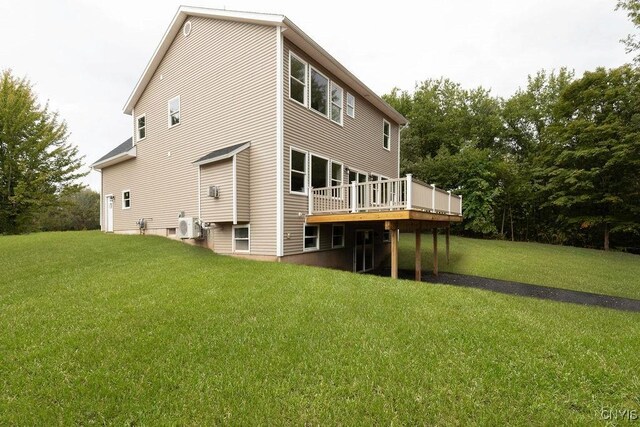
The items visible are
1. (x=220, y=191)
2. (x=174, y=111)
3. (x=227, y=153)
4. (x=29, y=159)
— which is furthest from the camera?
(x=29, y=159)

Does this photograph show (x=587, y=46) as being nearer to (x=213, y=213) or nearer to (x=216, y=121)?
(x=216, y=121)

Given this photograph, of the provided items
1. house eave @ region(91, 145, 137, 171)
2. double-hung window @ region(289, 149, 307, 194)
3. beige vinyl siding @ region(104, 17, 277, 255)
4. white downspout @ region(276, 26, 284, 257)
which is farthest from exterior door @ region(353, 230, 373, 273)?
house eave @ region(91, 145, 137, 171)

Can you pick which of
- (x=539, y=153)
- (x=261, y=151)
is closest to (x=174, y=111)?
(x=261, y=151)

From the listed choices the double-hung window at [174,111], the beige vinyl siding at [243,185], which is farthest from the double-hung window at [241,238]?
the double-hung window at [174,111]

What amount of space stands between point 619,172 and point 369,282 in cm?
2228

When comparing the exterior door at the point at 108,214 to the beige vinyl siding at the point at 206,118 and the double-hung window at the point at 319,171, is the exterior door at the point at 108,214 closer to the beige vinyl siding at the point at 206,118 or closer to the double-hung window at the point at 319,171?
the beige vinyl siding at the point at 206,118

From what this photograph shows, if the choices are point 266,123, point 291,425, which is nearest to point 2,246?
point 266,123

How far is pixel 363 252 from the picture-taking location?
13.2 m

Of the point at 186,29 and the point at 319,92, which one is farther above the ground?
the point at 186,29

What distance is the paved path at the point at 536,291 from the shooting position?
310 inches

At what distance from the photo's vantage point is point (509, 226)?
25531mm

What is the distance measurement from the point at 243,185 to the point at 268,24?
5181mm

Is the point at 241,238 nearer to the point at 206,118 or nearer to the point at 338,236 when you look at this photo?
the point at 338,236

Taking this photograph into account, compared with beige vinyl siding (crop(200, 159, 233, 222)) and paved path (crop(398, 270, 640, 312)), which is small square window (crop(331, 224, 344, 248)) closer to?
paved path (crop(398, 270, 640, 312))
